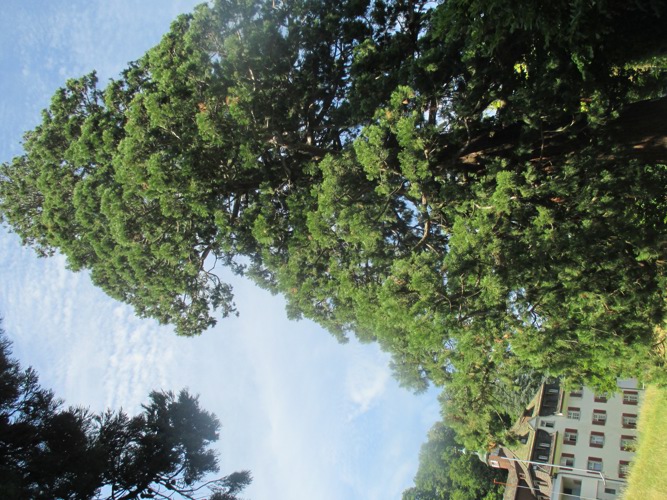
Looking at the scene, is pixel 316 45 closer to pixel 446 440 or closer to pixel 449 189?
pixel 449 189

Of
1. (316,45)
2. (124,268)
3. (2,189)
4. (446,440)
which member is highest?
(446,440)

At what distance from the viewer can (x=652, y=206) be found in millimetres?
12578

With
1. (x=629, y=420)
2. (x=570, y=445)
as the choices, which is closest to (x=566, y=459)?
(x=570, y=445)

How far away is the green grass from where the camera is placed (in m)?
15.2

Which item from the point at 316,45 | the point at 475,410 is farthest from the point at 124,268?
the point at 475,410

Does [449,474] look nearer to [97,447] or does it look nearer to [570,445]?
[570,445]

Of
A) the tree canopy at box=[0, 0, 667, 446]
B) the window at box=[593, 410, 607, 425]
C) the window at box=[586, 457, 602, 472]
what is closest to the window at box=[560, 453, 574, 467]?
the window at box=[586, 457, 602, 472]

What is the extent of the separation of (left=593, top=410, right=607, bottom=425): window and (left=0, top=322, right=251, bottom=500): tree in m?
34.7

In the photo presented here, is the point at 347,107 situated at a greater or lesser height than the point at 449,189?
greater

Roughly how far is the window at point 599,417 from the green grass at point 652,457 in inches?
842

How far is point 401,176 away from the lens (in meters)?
12.2

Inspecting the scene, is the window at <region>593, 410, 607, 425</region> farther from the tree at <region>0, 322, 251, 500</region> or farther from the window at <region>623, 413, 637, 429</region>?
the tree at <region>0, 322, 251, 500</region>

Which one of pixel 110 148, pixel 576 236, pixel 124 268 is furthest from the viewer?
pixel 124 268

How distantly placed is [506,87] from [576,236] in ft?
12.9
